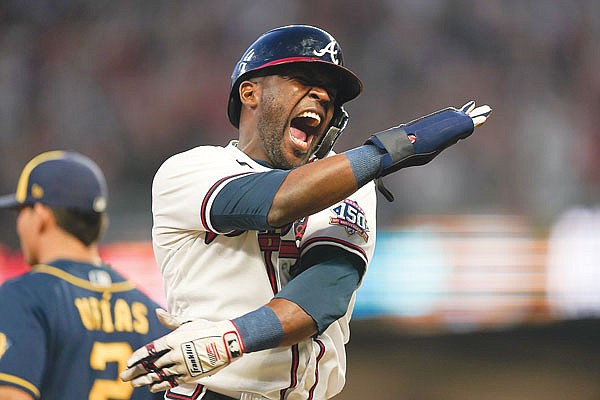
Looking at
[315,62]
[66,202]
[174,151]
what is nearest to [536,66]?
[174,151]

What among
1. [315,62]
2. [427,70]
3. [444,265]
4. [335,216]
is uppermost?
[427,70]

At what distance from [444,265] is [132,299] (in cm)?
267

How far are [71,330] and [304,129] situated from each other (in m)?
1.03

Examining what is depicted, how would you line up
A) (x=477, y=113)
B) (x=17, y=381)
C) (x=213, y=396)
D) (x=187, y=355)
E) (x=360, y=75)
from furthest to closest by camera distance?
(x=360, y=75), (x=17, y=381), (x=213, y=396), (x=477, y=113), (x=187, y=355)

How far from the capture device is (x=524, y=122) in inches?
266

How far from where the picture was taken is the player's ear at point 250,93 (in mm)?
2184

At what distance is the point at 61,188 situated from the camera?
9.91ft

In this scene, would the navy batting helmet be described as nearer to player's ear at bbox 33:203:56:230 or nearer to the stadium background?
player's ear at bbox 33:203:56:230

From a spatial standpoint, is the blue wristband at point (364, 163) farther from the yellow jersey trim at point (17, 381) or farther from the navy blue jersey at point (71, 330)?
the yellow jersey trim at point (17, 381)

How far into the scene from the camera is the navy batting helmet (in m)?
2.06

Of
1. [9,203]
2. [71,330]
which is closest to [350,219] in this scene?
[71,330]

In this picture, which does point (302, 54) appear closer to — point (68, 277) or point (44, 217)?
point (68, 277)

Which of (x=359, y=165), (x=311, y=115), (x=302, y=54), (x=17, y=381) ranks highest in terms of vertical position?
(x=302, y=54)

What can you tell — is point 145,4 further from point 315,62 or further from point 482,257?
point 315,62
